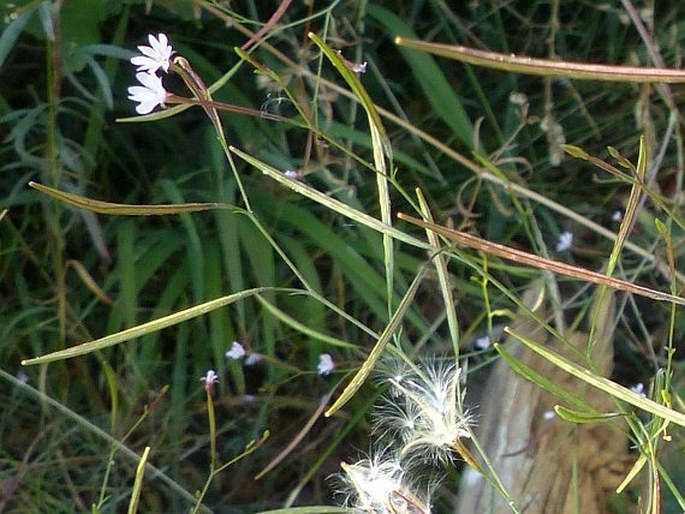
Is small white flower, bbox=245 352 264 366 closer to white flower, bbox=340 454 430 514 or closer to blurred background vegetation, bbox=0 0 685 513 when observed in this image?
blurred background vegetation, bbox=0 0 685 513

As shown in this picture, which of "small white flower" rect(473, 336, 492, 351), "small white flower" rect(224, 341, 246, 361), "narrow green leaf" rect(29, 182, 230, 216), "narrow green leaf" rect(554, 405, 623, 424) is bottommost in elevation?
"small white flower" rect(473, 336, 492, 351)

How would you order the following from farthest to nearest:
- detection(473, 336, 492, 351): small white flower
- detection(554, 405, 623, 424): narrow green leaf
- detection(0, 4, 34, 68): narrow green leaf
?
detection(473, 336, 492, 351): small white flower
detection(0, 4, 34, 68): narrow green leaf
detection(554, 405, 623, 424): narrow green leaf

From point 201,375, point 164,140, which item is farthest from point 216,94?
point 201,375

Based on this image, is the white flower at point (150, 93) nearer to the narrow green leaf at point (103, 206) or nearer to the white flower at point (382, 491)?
the narrow green leaf at point (103, 206)

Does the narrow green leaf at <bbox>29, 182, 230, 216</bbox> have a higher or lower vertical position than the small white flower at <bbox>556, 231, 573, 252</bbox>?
higher

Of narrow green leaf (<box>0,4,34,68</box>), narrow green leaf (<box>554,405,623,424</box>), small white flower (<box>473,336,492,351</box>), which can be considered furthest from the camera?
small white flower (<box>473,336,492,351</box>)

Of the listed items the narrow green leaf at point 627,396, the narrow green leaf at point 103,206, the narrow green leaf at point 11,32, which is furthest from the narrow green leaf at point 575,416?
the narrow green leaf at point 11,32

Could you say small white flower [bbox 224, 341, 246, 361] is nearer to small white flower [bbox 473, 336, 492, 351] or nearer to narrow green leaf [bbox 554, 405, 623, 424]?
small white flower [bbox 473, 336, 492, 351]

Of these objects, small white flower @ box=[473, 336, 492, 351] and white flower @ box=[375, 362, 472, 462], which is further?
small white flower @ box=[473, 336, 492, 351]

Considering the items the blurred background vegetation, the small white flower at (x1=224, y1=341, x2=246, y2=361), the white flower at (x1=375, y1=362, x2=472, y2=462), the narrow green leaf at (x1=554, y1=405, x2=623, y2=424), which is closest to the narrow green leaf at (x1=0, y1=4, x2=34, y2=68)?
the blurred background vegetation
